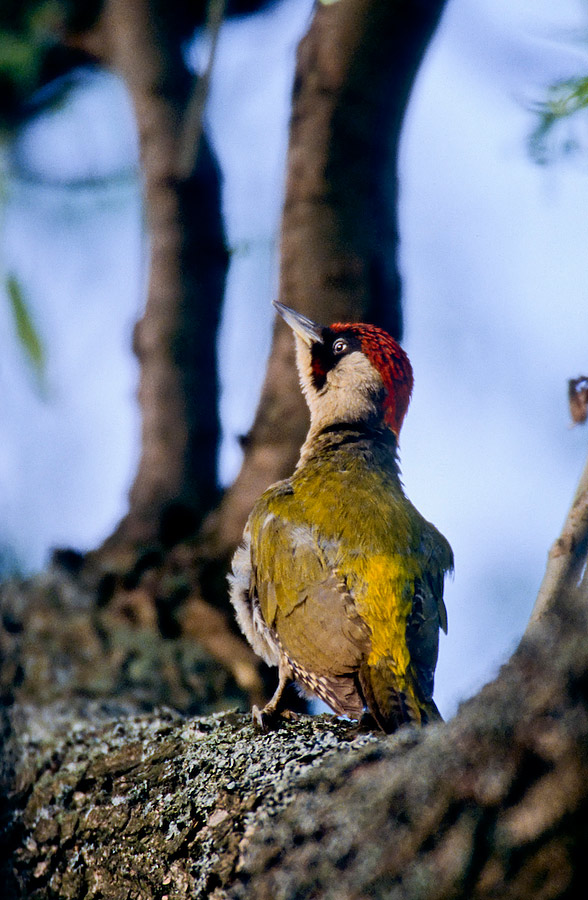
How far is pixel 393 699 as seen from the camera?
1.03 m

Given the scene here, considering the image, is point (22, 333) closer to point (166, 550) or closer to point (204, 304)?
point (204, 304)

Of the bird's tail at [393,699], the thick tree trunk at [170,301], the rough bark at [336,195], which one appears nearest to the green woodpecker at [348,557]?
the bird's tail at [393,699]

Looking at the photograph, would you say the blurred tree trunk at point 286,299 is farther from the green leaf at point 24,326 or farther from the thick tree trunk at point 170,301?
the green leaf at point 24,326

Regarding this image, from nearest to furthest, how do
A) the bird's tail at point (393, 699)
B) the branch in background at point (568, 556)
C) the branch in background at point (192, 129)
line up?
the branch in background at point (568, 556) → the bird's tail at point (393, 699) → the branch in background at point (192, 129)

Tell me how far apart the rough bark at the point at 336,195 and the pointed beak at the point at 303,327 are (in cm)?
15

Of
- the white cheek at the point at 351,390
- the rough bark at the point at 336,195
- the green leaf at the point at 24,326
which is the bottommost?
the white cheek at the point at 351,390

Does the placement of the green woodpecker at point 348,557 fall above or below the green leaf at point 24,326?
below

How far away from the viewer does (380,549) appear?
115 cm

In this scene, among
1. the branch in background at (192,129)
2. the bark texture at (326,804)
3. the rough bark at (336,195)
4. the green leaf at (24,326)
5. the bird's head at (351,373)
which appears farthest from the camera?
the green leaf at (24,326)

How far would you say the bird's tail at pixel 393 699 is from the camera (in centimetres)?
102

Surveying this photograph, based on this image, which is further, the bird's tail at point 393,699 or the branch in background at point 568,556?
the bird's tail at point 393,699

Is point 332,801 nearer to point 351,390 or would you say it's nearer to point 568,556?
point 568,556

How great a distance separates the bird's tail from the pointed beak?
59 cm

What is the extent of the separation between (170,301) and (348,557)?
1025mm
